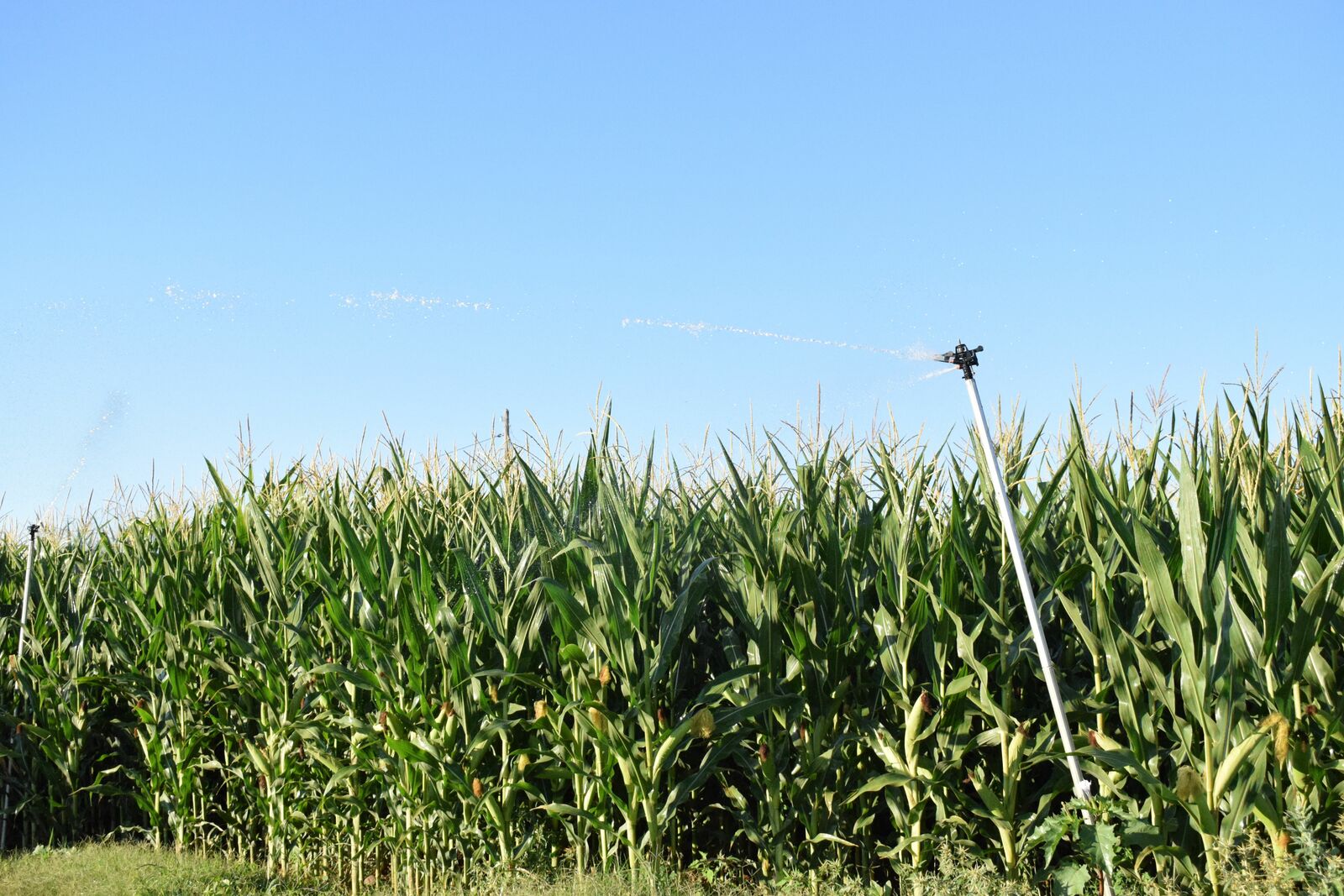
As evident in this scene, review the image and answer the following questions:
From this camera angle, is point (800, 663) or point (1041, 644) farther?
point (800, 663)

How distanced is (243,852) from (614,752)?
10.1 ft

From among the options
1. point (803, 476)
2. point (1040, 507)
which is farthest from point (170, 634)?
point (1040, 507)

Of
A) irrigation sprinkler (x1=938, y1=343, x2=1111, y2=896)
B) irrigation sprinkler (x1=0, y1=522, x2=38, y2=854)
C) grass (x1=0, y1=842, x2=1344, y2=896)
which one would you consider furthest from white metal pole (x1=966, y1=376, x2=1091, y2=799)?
irrigation sprinkler (x1=0, y1=522, x2=38, y2=854)

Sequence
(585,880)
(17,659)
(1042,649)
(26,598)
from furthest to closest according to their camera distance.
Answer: (26,598) < (17,659) < (585,880) < (1042,649)

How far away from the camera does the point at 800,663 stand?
4176 mm

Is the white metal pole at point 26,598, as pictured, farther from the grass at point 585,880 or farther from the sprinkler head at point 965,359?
the sprinkler head at point 965,359

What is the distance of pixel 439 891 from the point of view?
4.66m

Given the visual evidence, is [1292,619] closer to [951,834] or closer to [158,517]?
[951,834]

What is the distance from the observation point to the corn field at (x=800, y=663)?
3.46 m

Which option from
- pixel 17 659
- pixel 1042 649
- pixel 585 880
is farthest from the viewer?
pixel 17 659

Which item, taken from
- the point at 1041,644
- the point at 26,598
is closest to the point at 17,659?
the point at 26,598

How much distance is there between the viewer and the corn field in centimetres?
346

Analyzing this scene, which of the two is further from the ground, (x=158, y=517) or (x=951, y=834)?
(x=158, y=517)

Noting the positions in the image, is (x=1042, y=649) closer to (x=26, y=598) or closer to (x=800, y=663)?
(x=800, y=663)
